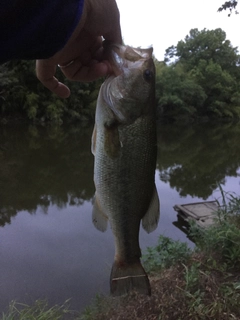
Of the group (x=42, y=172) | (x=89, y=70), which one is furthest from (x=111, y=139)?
(x=42, y=172)

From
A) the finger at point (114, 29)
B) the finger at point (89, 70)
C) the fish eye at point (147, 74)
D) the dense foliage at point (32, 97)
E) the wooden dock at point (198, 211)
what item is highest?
the dense foliage at point (32, 97)

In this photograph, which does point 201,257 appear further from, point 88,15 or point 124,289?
point 88,15

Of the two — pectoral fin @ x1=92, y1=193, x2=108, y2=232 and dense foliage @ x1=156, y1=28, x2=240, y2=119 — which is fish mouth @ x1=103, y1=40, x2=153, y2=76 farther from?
dense foliage @ x1=156, y1=28, x2=240, y2=119

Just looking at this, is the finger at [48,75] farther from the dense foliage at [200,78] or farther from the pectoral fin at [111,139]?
the dense foliage at [200,78]

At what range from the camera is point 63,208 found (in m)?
10.7

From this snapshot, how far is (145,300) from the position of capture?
3.97 m

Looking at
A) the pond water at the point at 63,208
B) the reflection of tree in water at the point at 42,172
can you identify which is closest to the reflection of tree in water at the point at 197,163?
the pond water at the point at 63,208

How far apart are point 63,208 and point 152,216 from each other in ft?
30.0

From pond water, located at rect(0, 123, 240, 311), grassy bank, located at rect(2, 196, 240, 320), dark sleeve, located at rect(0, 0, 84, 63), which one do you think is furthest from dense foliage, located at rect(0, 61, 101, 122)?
dark sleeve, located at rect(0, 0, 84, 63)

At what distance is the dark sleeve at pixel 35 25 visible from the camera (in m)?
1.01

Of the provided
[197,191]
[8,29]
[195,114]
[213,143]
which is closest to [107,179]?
[8,29]

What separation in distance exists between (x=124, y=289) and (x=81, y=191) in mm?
10691

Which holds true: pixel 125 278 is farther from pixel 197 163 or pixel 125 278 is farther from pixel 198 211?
pixel 197 163

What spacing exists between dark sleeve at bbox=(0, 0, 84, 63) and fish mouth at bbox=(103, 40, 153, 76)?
1.40ft
